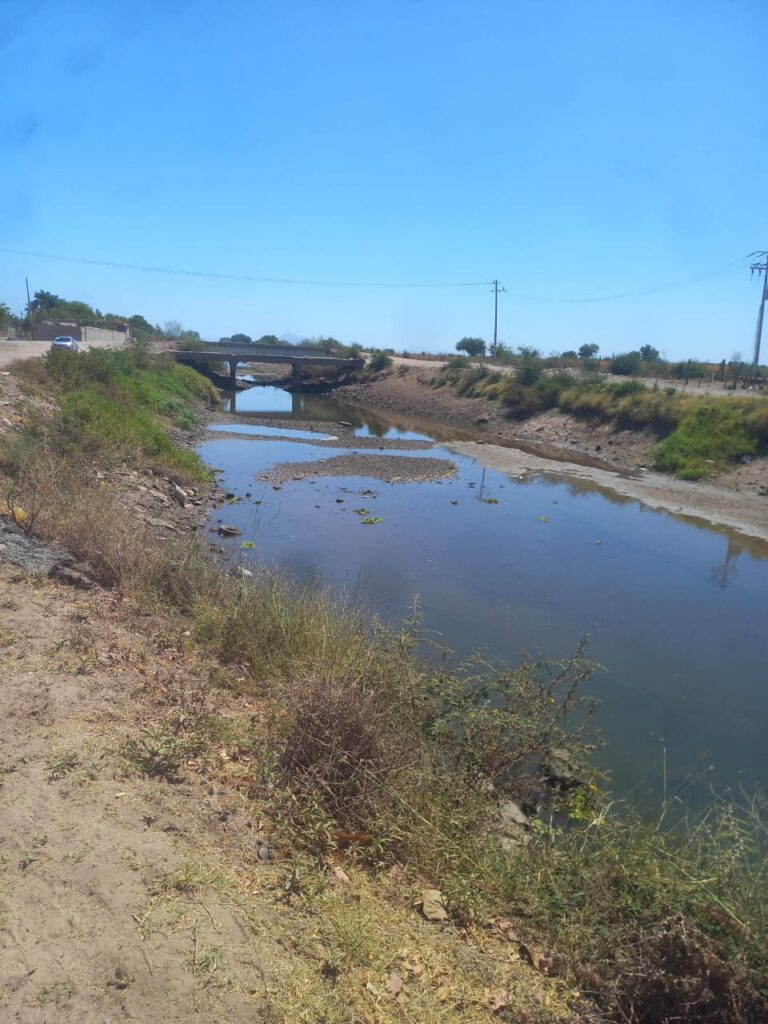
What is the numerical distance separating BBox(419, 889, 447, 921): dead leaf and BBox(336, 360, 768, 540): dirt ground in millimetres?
16423

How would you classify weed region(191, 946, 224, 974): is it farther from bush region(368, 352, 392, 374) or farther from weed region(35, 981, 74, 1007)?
bush region(368, 352, 392, 374)

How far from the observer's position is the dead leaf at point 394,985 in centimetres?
332

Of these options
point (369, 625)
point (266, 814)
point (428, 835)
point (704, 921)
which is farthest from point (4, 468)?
point (704, 921)

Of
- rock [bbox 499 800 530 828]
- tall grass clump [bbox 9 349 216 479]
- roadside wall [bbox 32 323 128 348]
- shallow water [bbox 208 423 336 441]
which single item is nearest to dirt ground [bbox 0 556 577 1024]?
rock [bbox 499 800 530 828]

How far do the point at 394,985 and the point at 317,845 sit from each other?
3.57 ft

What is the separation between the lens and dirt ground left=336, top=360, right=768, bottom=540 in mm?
21234

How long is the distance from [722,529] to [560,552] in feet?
18.9

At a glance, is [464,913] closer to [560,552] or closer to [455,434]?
[560,552]

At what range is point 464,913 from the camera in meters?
4.06

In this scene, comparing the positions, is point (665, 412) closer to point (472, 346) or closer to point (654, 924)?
point (654, 924)

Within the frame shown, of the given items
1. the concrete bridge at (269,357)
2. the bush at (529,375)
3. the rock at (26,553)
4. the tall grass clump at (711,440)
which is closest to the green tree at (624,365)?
the bush at (529,375)

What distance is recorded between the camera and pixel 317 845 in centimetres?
432

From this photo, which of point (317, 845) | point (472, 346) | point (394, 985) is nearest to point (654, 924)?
point (394, 985)

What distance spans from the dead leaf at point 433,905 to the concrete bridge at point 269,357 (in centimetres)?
5910
